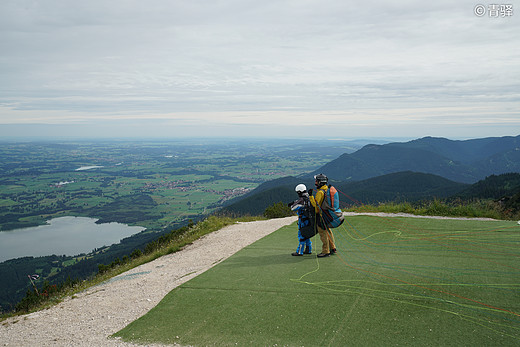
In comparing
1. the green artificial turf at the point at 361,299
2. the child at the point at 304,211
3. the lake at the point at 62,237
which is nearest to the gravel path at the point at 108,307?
the green artificial turf at the point at 361,299

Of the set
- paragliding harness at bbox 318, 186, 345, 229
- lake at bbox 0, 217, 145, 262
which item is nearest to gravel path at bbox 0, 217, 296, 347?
paragliding harness at bbox 318, 186, 345, 229

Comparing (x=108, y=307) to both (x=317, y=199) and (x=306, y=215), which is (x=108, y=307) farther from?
(x=317, y=199)

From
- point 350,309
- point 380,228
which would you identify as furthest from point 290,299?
point 380,228

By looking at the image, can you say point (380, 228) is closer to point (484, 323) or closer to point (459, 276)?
point (459, 276)

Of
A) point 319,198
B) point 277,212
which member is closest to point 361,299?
point 319,198

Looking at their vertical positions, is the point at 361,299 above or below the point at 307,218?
below

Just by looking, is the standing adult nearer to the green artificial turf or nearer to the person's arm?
the person's arm
